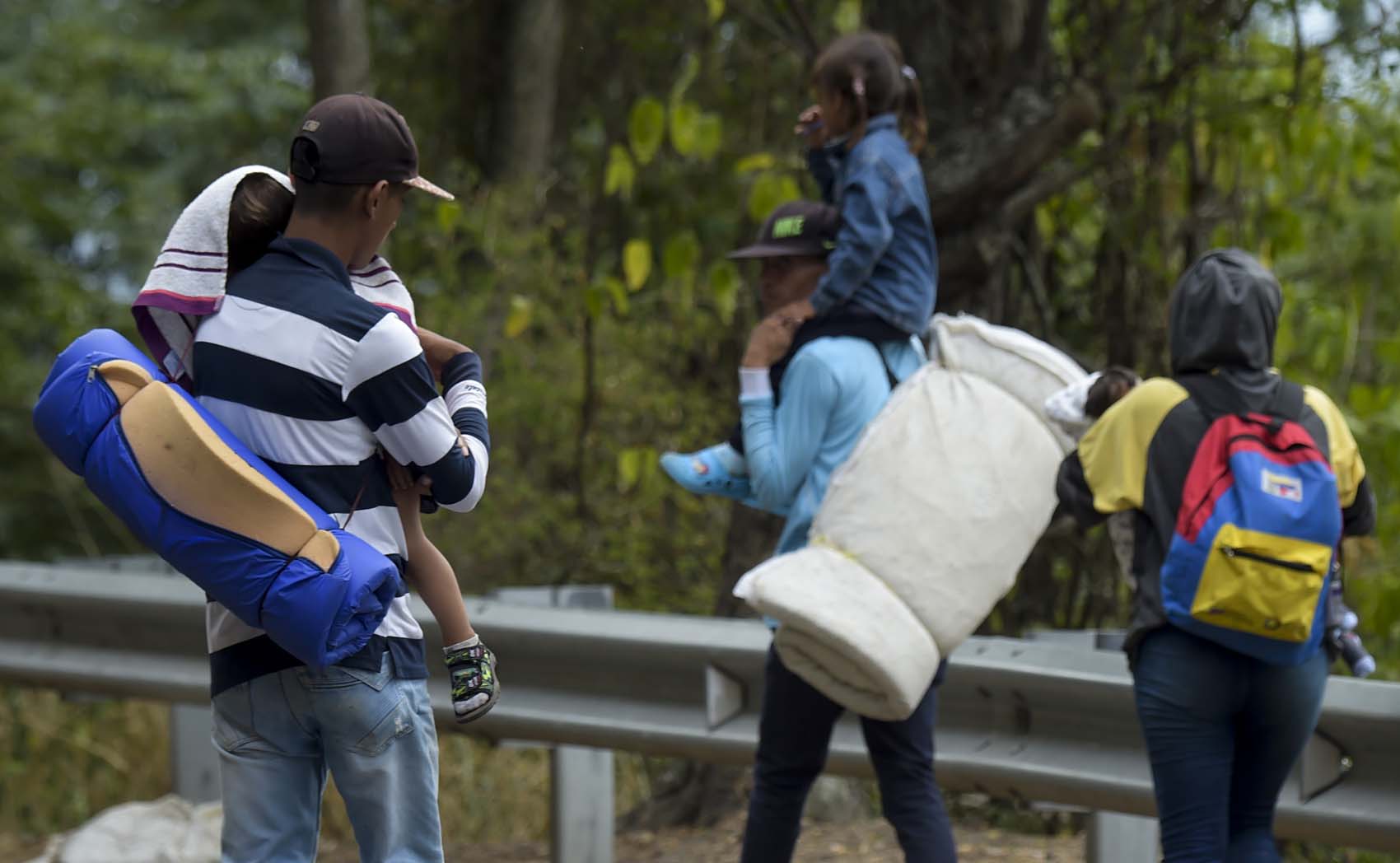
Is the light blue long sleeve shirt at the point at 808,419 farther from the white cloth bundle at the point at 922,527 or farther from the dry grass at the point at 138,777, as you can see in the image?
the dry grass at the point at 138,777

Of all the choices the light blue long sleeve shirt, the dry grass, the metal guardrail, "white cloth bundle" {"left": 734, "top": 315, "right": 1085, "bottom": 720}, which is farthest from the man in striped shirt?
the dry grass

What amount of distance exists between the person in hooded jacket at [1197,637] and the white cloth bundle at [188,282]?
1.72m

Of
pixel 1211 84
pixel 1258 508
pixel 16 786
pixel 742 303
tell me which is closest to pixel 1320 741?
pixel 1258 508

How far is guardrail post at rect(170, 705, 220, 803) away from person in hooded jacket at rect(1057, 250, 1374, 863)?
3570 millimetres

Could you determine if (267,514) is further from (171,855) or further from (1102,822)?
(171,855)

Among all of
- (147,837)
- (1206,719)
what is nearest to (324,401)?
(1206,719)

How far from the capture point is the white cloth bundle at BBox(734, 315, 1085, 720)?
4070mm

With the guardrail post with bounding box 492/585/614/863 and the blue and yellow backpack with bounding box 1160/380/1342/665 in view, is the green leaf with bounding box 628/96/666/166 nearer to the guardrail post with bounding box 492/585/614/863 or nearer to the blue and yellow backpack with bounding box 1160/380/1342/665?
the guardrail post with bounding box 492/585/614/863

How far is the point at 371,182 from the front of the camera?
3156 mm

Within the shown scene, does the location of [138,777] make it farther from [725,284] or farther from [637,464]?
[725,284]

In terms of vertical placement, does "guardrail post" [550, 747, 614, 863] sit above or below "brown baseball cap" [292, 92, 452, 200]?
below

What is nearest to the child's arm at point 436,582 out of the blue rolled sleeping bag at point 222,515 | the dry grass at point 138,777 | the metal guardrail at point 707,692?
the blue rolled sleeping bag at point 222,515

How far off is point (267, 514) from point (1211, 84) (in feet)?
16.0

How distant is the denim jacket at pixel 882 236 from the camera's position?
172 inches
